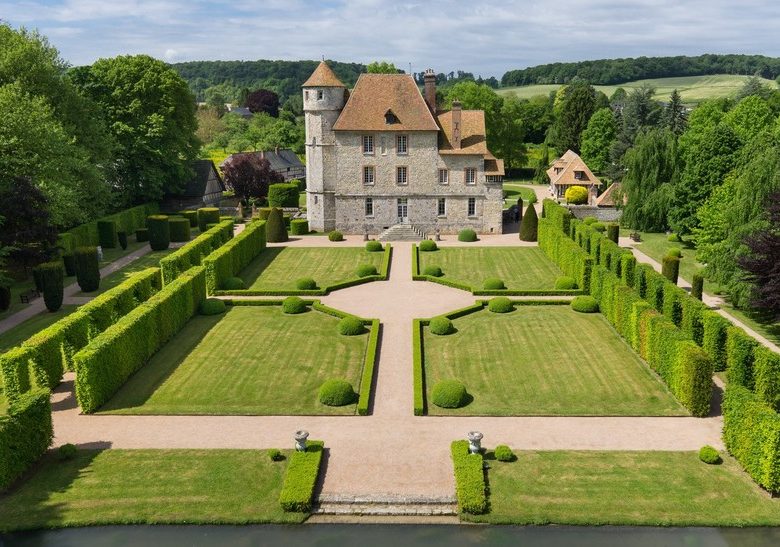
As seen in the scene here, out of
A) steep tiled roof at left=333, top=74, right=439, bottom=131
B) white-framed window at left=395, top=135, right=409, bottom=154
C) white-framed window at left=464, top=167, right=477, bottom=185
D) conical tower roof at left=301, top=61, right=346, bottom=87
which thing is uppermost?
conical tower roof at left=301, top=61, right=346, bottom=87

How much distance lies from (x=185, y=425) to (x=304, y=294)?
712 inches

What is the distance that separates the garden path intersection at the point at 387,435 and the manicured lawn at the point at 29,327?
28.5ft

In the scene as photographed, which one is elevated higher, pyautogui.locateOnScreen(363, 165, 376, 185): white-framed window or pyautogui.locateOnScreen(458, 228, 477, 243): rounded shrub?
pyautogui.locateOnScreen(363, 165, 376, 185): white-framed window

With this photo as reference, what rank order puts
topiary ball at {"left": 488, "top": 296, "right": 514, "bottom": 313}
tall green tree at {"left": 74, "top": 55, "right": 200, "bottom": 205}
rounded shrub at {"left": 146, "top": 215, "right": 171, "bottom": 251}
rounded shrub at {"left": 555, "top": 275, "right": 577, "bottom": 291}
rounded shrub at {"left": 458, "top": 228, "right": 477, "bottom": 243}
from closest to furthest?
1. topiary ball at {"left": 488, "top": 296, "right": 514, "bottom": 313}
2. rounded shrub at {"left": 555, "top": 275, "right": 577, "bottom": 291}
3. rounded shrub at {"left": 146, "top": 215, "right": 171, "bottom": 251}
4. rounded shrub at {"left": 458, "top": 228, "right": 477, "bottom": 243}
5. tall green tree at {"left": 74, "top": 55, "right": 200, "bottom": 205}

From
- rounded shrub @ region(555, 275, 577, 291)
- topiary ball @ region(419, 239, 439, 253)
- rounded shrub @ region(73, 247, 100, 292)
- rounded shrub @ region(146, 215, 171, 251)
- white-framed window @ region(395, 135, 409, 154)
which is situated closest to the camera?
rounded shrub @ region(555, 275, 577, 291)

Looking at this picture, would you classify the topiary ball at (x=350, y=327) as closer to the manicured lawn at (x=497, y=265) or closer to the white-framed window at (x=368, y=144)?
the manicured lawn at (x=497, y=265)

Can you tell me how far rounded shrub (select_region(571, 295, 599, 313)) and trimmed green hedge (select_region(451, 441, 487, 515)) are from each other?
18.7m

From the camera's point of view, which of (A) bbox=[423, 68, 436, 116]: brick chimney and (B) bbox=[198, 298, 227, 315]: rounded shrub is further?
(A) bbox=[423, 68, 436, 116]: brick chimney

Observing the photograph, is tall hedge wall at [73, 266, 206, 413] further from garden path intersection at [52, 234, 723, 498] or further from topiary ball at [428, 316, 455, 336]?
topiary ball at [428, 316, 455, 336]

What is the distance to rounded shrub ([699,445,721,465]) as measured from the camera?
22.8 metres

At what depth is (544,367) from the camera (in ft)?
103

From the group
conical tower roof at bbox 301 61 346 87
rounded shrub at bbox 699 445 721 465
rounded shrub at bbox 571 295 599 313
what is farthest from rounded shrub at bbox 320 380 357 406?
conical tower roof at bbox 301 61 346 87

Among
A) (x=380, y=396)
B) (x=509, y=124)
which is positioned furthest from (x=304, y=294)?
(x=509, y=124)

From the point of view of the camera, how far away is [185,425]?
26.2 meters
